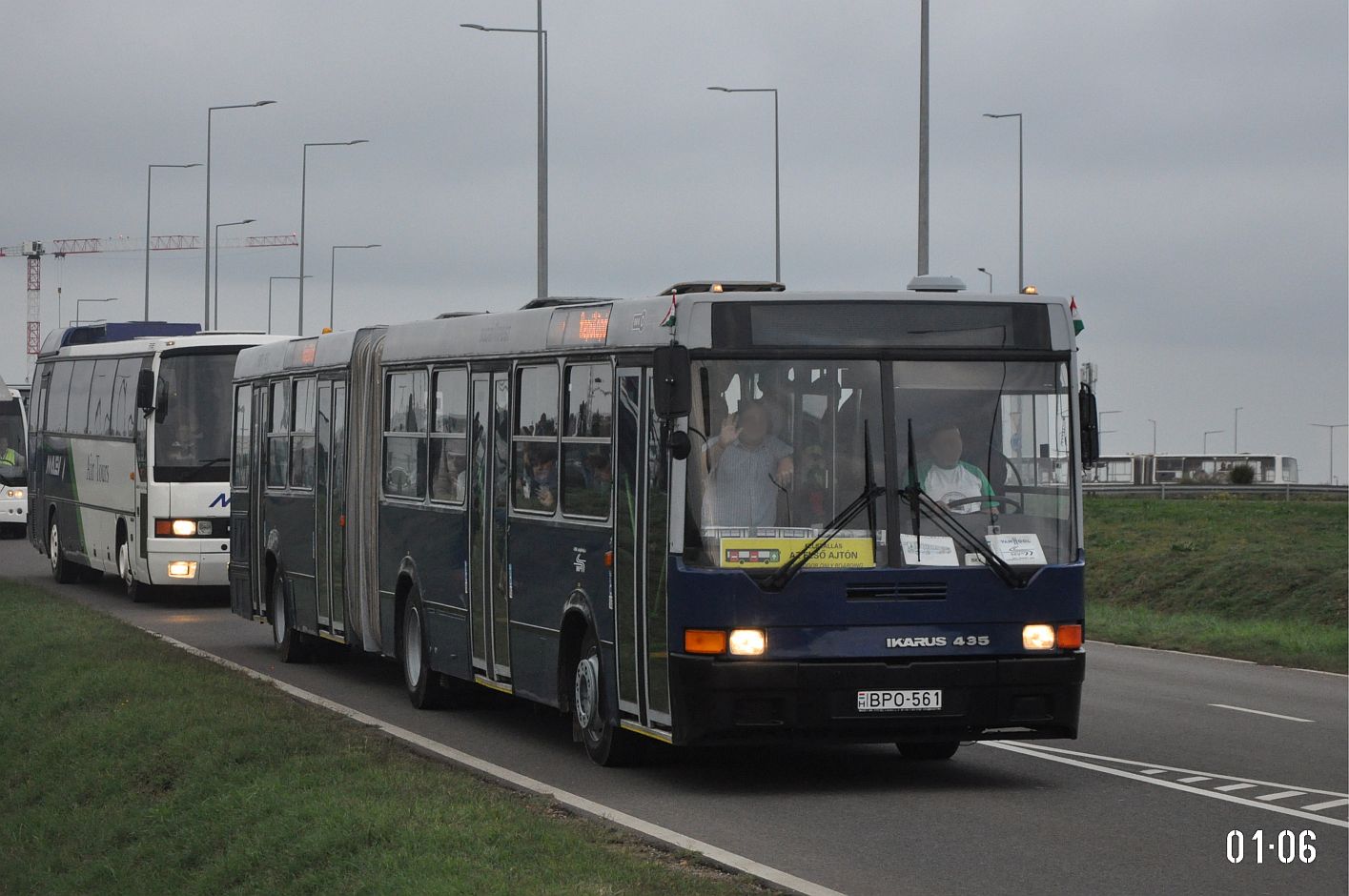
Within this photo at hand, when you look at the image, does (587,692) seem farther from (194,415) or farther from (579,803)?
(194,415)

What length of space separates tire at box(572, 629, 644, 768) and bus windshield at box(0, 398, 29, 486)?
39.9m

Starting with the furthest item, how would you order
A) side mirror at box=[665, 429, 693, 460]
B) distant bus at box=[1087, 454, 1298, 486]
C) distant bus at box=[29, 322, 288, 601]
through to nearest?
distant bus at box=[1087, 454, 1298, 486], distant bus at box=[29, 322, 288, 601], side mirror at box=[665, 429, 693, 460]

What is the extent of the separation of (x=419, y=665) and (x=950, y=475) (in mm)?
6144

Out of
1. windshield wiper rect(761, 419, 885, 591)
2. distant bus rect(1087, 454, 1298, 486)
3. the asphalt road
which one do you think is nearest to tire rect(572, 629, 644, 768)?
the asphalt road

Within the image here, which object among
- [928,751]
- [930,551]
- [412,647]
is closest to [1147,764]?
[928,751]

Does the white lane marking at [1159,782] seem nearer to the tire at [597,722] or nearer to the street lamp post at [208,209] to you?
the tire at [597,722]

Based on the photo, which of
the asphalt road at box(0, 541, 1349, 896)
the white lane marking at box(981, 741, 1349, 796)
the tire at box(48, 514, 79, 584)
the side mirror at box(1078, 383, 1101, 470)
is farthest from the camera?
the tire at box(48, 514, 79, 584)

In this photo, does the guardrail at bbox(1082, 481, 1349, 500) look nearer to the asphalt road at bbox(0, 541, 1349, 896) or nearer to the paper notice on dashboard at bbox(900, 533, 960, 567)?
the asphalt road at bbox(0, 541, 1349, 896)

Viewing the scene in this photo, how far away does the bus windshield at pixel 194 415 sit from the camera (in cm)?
2875

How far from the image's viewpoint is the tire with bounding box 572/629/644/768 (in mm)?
13266

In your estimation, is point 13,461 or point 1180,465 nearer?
point 13,461

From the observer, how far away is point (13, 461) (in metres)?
51.4
